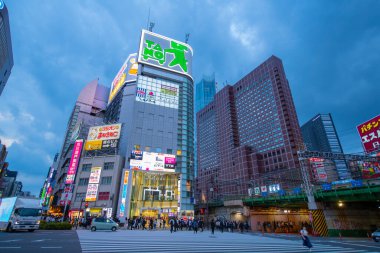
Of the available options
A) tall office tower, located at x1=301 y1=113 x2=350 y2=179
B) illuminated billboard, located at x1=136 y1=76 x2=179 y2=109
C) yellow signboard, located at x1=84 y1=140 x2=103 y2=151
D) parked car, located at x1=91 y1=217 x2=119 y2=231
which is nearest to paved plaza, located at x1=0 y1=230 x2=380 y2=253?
parked car, located at x1=91 y1=217 x2=119 y2=231

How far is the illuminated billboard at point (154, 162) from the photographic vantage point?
1832 inches

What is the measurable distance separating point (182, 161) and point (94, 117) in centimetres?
4882

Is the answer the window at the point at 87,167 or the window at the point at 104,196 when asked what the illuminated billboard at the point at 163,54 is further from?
the window at the point at 104,196

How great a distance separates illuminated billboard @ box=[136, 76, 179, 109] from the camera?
184 feet

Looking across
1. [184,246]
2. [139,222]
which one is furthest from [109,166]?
[184,246]

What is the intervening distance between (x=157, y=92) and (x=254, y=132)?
3005 inches

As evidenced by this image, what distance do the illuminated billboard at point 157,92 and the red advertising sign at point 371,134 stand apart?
1587 inches

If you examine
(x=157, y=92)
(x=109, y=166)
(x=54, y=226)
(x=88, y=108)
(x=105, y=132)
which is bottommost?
(x=54, y=226)

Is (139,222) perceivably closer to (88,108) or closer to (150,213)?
(150,213)

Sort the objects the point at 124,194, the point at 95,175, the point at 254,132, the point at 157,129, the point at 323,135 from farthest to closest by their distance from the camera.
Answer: the point at 323,135 → the point at 254,132 → the point at 157,129 → the point at 95,175 → the point at 124,194

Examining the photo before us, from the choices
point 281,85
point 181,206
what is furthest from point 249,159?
point 181,206

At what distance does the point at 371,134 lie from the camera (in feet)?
108

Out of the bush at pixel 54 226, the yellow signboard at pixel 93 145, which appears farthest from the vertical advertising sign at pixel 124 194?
the bush at pixel 54 226

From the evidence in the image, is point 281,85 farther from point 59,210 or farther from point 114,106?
point 59,210
